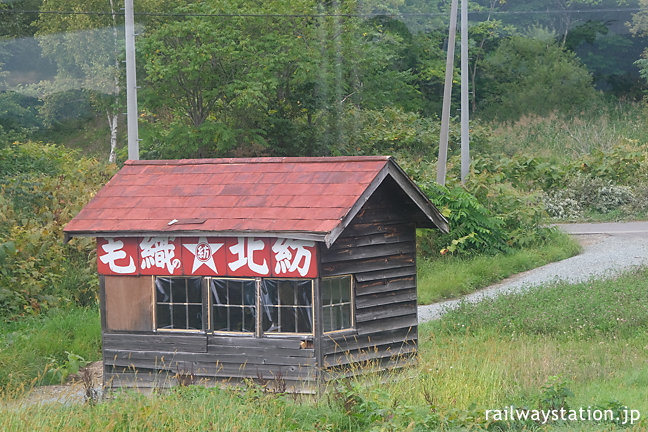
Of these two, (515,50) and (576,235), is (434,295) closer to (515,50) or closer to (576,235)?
(576,235)

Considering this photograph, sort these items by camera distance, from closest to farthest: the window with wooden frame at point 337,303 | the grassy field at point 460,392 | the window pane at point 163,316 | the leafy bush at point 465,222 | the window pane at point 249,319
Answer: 1. the grassy field at point 460,392
2. the window with wooden frame at point 337,303
3. the window pane at point 249,319
4. the window pane at point 163,316
5. the leafy bush at point 465,222

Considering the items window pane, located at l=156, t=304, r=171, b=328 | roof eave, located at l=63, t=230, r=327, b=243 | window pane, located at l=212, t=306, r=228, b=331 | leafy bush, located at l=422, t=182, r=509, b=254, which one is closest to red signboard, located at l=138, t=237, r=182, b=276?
roof eave, located at l=63, t=230, r=327, b=243

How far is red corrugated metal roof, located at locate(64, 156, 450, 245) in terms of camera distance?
9727 millimetres

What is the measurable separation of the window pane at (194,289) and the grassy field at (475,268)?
26.6ft

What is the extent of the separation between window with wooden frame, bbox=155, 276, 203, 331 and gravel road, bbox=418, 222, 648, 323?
6100 millimetres

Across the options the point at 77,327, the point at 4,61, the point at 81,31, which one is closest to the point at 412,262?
the point at 77,327

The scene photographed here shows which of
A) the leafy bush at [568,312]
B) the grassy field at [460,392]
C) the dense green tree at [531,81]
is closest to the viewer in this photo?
the grassy field at [460,392]

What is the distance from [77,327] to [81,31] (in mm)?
24453

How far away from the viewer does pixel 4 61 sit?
37.6m

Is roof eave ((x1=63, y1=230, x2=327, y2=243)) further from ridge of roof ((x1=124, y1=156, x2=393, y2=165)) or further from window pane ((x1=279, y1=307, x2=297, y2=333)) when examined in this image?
ridge of roof ((x1=124, y1=156, x2=393, y2=165))

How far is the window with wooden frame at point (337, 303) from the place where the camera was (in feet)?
32.6

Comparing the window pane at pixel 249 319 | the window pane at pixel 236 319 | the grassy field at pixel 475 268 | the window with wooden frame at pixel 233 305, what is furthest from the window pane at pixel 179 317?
the grassy field at pixel 475 268

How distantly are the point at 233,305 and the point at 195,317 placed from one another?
0.56 metres

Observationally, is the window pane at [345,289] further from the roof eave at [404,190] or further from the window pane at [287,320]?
the roof eave at [404,190]
